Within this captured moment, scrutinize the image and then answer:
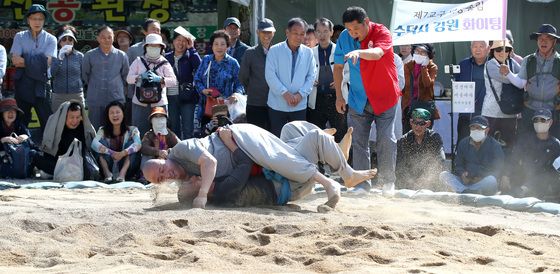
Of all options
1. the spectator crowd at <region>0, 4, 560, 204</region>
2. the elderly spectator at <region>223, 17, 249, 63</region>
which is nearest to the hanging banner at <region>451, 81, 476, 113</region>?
the spectator crowd at <region>0, 4, 560, 204</region>

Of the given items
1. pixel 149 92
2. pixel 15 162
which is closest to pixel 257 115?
pixel 149 92

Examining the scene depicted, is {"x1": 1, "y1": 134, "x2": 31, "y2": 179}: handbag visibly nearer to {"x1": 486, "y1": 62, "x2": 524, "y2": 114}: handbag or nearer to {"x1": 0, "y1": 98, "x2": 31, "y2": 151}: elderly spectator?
{"x1": 0, "y1": 98, "x2": 31, "y2": 151}: elderly spectator

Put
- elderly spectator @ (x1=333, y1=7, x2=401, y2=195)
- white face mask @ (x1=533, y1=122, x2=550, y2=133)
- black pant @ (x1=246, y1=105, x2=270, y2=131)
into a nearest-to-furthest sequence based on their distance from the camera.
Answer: elderly spectator @ (x1=333, y1=7, x2=401, y2=195) < white face mask @ (x1=533, y1=122, x2=550, y2=133) < black pant @ (x1=246, y1=105, x2=270, y2=131)

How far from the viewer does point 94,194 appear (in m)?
9.52

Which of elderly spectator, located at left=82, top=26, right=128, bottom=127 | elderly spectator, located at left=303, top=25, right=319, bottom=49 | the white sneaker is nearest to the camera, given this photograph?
the white sneaker

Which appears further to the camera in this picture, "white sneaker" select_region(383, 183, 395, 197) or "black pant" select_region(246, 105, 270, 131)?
"black pant" select_region(246, 105, 270, 131)

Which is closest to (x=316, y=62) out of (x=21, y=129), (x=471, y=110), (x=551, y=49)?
(x=471, y=110)

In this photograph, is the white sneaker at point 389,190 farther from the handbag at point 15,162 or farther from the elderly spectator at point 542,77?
the handbag at point 15,162

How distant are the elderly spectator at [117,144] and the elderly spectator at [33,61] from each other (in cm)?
97

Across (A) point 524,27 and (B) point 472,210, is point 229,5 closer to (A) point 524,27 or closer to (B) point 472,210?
(A) point 524,27

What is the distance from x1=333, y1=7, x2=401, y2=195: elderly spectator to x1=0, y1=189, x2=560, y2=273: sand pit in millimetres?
1223

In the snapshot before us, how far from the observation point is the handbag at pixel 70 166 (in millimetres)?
10742

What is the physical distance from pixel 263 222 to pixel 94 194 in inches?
111

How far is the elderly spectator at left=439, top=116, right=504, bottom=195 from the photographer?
32.2 ft
